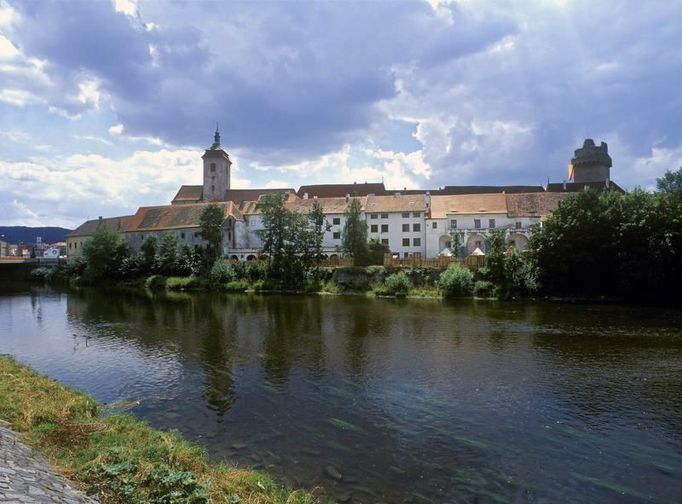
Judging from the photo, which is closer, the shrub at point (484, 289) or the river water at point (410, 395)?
the river water at point (410, 395)

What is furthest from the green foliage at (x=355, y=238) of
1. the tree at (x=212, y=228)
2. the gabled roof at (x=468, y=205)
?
the tree at (x=212, y=228)

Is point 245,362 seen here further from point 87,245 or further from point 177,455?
point 87,245

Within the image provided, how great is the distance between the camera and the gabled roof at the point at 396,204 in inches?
2921

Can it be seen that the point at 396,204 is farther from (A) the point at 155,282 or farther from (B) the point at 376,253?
(A) the point at 155,282

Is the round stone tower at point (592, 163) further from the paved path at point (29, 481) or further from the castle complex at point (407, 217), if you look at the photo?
the paved path at point (29, 481)

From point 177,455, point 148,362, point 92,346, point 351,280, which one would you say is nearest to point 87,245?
point 351,280

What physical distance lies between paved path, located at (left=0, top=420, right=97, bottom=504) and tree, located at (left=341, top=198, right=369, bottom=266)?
54.4 m

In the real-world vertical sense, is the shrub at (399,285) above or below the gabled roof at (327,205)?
below

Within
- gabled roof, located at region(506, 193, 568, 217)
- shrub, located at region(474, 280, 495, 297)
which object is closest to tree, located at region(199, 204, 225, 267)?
shrub, located at region(474, 280, 495, 297)

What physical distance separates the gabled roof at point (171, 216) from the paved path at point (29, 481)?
7117 cm

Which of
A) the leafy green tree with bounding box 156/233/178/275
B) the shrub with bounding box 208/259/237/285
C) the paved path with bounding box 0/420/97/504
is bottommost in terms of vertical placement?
the paved path with bounding box 0/420/97/504

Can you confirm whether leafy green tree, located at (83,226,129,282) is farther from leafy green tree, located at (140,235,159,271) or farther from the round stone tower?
the round stone tower

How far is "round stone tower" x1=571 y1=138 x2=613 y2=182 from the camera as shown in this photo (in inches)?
3819

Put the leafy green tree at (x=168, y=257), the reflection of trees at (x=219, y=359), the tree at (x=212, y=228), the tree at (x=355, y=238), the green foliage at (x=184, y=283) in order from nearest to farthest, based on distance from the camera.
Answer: the reflection of trees at (x=219, y=359) → the tree at (x=355, y=238) → the green foliage at (x=184, y=283) → the tree at (x=212, y=228) → the leafy green tree at (x=168, y=257)
